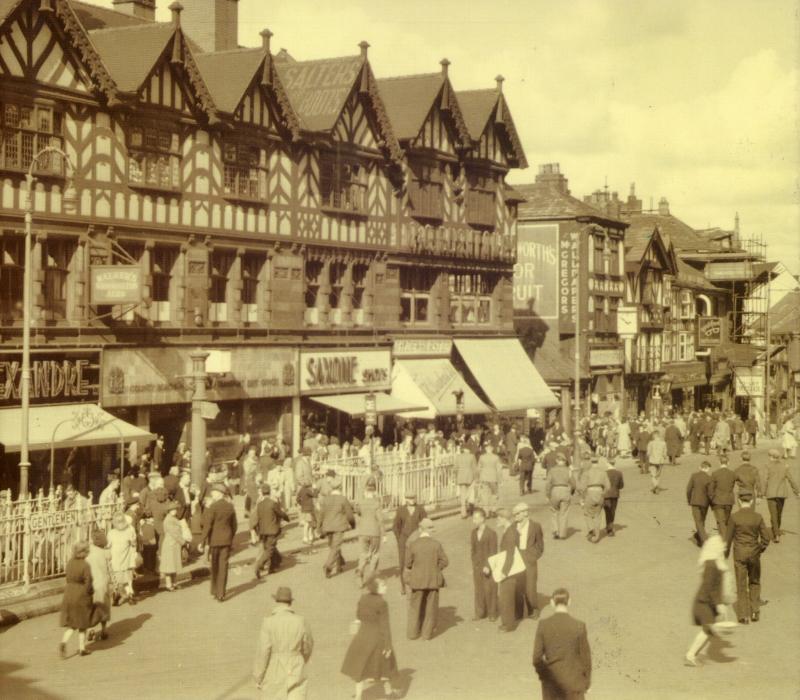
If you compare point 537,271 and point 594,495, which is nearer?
point 594,495

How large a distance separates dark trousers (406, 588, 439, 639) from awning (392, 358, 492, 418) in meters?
23.7

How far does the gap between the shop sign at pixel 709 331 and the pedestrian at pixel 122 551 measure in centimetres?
5663

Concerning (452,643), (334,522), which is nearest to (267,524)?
(334,522)

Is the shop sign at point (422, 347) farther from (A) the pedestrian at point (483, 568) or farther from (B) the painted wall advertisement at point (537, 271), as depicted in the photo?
(A) the pedestrian at point (483, 568)

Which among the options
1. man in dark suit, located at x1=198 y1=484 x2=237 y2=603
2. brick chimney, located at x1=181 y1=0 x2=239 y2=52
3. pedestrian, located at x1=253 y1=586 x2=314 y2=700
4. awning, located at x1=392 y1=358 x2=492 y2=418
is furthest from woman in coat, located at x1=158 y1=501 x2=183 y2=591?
brick chimney, located at x1=181 y1=0 x2=239 y2=52

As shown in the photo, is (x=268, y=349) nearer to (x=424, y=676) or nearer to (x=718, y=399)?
(x=424, y=676)

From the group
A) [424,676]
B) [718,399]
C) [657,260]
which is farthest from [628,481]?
[718,399]

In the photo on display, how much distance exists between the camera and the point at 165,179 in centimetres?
3222

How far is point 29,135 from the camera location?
28.5m

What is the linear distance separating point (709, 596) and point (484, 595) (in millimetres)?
4078

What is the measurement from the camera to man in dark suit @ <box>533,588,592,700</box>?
11.8 metres

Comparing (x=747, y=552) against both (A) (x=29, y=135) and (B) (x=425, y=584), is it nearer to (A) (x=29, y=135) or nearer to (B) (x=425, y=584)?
(B) (x=425, y=584)

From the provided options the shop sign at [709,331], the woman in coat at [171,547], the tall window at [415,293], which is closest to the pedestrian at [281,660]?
the woman in coat at [171,547]

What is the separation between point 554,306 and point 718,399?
24156mm
